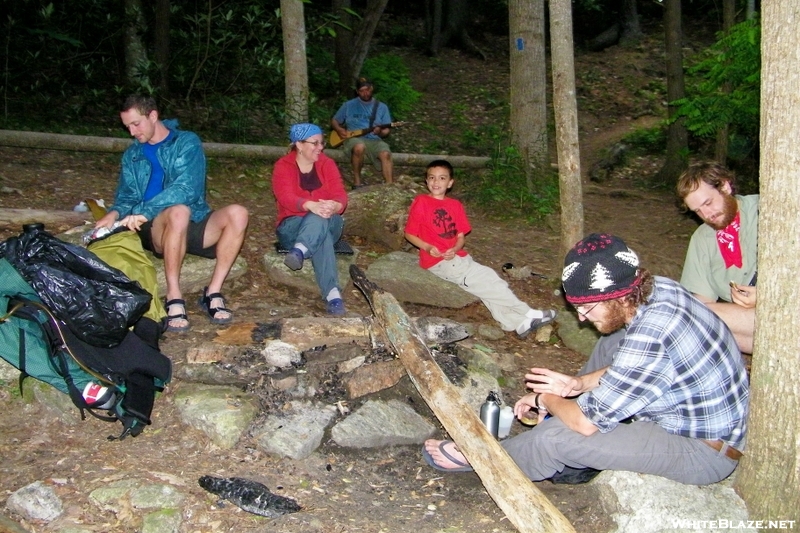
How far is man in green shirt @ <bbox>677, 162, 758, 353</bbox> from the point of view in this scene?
434 centimetres

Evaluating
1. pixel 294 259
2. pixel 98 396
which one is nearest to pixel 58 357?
pixel 98 396

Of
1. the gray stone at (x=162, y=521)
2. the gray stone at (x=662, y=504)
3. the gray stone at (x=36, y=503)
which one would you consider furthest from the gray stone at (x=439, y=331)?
the gray stone at (x=36, y=503)

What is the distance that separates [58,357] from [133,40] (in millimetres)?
7296

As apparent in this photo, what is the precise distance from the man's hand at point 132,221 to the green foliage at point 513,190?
4.40 m

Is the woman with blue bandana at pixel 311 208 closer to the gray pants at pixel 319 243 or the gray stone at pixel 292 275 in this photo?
the gray pants at pixel 319 243

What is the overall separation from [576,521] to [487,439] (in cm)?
54

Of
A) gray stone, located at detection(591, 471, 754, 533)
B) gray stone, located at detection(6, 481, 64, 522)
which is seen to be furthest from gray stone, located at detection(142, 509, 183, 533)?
gray stone, located at detection(591, 471, 754, 533)

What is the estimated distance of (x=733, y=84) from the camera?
353 inches

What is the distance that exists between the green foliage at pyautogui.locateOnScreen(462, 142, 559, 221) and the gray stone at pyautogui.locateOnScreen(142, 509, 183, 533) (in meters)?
5.66

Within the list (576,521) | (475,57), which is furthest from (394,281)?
(475,57)

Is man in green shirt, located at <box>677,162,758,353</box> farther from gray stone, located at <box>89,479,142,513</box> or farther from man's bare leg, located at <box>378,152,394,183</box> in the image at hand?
man's bare leg, located at <box>378,152,394,183</box>

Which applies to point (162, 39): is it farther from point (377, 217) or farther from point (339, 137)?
point (377, 217)

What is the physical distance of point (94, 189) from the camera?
732 cm

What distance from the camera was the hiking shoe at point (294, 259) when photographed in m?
5.37
